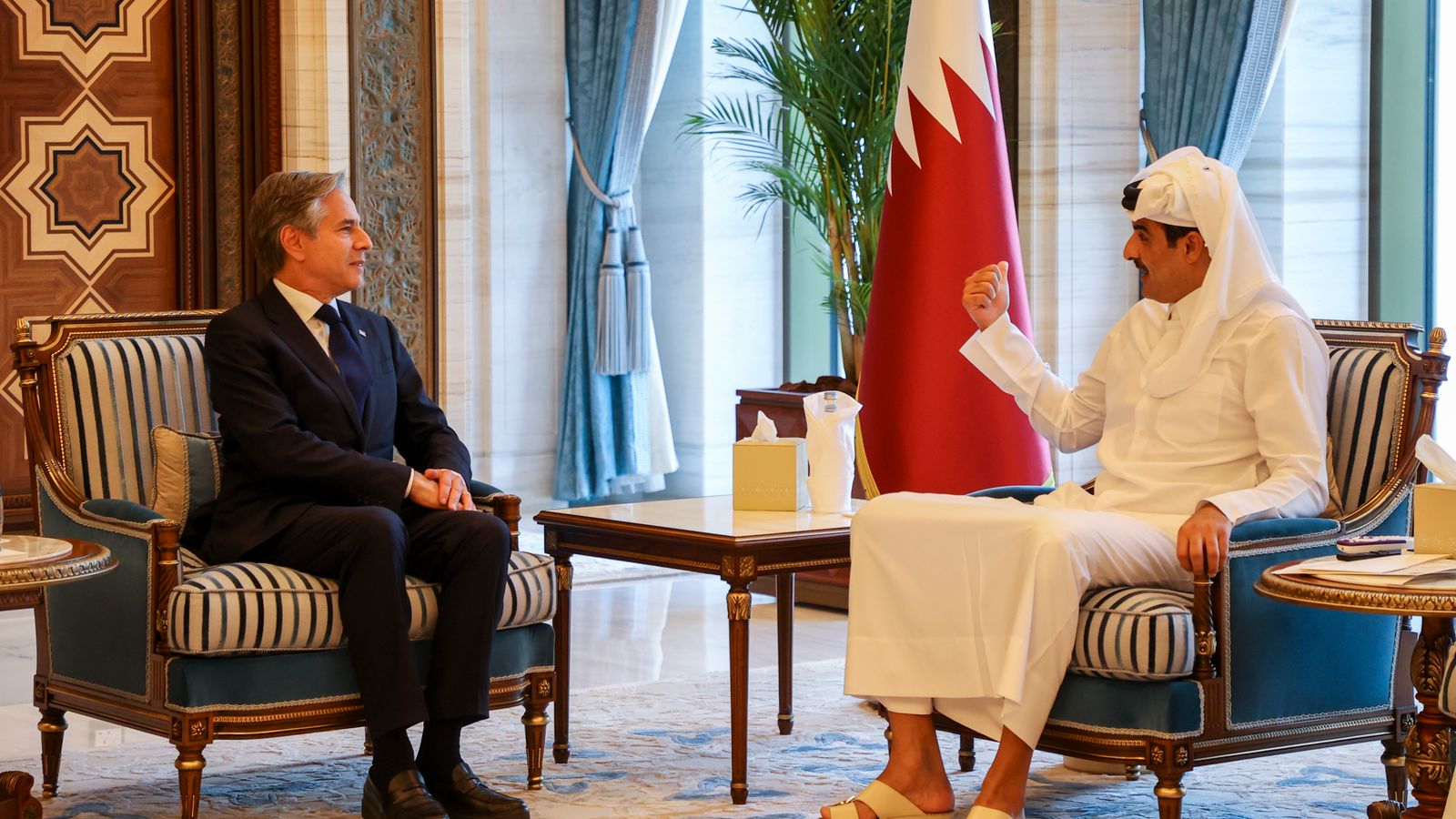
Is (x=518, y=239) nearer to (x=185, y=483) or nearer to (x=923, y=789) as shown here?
(x=185, y=483)

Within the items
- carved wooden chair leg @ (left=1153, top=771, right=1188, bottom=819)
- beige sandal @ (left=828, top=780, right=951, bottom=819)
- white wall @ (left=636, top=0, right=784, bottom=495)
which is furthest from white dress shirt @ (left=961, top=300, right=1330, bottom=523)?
white wall @ (left=636, top=0, right=784, bottom=495)

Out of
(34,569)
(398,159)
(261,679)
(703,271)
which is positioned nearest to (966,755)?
(261,679)

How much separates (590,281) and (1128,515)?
4.90 meters

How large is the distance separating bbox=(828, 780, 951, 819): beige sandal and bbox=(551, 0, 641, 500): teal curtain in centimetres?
482

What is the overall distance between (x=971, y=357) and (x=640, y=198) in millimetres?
5081

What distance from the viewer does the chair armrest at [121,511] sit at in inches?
140

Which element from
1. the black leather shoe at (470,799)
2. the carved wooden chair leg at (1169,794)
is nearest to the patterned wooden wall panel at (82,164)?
the black leather shoe at (470,799)

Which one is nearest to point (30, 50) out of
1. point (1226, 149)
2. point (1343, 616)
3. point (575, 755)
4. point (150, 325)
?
point (150, 325)

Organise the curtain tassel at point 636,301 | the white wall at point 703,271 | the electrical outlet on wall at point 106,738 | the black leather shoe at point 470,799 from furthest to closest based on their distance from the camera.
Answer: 1. the white wall at point 703,271
2. the curtain tassel at point 636,301
3. the electrical outlet on wall at point 106,738
4. the black leather shoe at point 470,799

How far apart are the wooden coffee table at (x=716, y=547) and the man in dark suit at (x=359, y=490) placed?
30 cm

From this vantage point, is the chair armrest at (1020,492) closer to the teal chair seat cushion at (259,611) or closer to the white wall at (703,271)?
the teal chair seat cushion at (259,611)

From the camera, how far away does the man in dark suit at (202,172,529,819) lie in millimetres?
3473

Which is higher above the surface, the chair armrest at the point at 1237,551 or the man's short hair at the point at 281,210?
the man's short hair at the point at 281,210

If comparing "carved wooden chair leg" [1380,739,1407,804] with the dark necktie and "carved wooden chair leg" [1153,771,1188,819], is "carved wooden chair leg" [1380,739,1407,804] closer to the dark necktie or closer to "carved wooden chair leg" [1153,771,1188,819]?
"carved wooden chair leg" [1153,771,1188,819]
